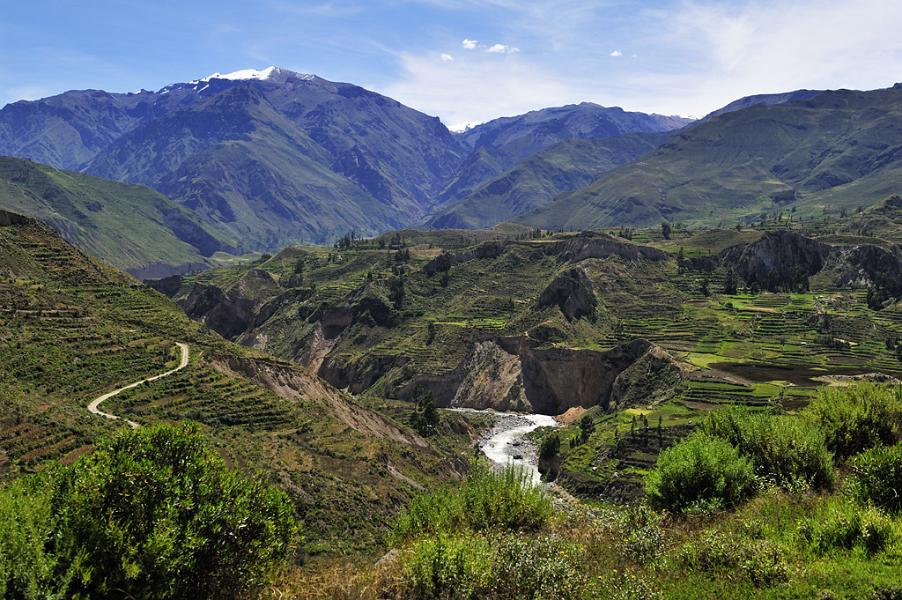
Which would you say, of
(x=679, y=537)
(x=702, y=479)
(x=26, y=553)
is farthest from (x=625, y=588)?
(x=26, y=553)

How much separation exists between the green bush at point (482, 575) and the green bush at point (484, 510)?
4557mm

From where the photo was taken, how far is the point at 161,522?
1877cm

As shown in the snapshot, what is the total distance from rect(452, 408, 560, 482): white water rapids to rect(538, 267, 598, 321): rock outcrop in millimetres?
34520

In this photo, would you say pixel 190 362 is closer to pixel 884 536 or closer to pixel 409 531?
pixel 409 531

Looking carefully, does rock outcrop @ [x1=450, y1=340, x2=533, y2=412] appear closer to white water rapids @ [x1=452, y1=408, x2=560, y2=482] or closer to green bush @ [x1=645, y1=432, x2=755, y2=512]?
white water rapids @ [x1=452, y1=408, x2=560, y2=482]

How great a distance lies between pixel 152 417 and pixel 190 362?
15.2 metres

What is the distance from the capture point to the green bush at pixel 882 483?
84.6 feet

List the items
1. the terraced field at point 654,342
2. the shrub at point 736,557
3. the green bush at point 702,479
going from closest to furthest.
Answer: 1. the shrub at point 736,557
2. the green bush at point 702,479
3. the terraced field at point 654,342

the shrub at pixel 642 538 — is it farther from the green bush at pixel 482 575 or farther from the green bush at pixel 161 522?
the green bush at pixel 161 522

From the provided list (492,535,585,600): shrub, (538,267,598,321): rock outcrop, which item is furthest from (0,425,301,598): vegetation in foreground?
(538,267,598,321): rock outcrop

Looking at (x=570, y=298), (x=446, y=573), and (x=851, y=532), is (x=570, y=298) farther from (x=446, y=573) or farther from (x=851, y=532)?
(x=446, y=573)

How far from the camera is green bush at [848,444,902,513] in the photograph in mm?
25797

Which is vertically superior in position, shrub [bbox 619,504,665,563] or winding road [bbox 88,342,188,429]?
shrub [bbox 619,504,665,563]

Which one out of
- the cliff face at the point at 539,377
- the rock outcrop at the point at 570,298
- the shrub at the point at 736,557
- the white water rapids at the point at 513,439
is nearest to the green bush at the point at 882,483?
the shrub at the point at 736,557
